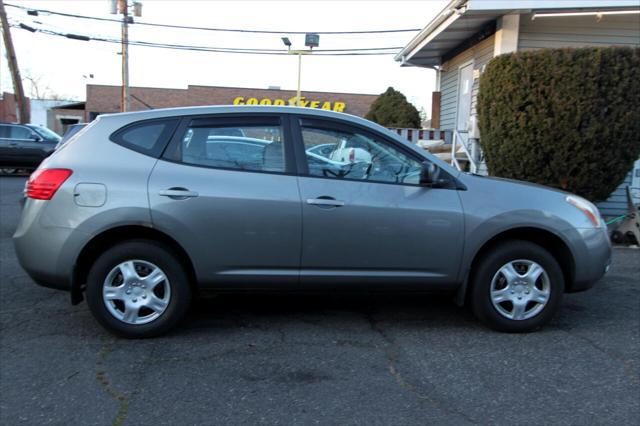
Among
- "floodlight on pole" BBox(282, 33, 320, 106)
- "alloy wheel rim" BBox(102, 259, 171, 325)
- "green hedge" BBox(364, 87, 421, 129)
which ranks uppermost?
"floodlight on pole" BBox(282, 33, 320, 106)

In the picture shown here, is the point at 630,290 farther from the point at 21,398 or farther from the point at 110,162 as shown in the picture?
the point at 21,398

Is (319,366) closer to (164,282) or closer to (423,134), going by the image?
(164,282)

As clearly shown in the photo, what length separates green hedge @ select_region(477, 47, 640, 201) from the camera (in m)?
7.46

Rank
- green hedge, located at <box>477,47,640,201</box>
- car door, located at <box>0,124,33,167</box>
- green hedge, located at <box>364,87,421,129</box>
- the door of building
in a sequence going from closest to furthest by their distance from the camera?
green hedge, located at <box>477,47,640,201</box>
the door of building
green hedge, located at <box>364,87,421,129</box>
car door, located at <box>0,124,33,167</box>

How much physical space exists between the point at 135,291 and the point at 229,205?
38.3 inches

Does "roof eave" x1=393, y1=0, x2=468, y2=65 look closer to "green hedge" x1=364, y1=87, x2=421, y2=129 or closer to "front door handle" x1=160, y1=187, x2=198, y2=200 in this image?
"green hedge" x1=364, y1=87, x2=421, y2=129

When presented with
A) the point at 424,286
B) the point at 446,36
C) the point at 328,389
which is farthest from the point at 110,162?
the point at 446,36

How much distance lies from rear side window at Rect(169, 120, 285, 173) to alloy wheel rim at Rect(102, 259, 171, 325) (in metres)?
0.89

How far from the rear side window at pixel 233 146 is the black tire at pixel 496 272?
180 centimetres

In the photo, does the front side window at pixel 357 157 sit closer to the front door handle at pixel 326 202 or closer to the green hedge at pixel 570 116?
the front door handle at pixel 326 202

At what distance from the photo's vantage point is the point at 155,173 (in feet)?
13.6

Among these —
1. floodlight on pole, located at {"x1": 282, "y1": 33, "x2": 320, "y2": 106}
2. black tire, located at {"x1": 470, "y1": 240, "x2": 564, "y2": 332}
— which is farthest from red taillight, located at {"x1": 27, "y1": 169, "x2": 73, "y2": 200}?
floodlight on pole, located at {"x1": 282, "y1": 33, "x2": 320, "y2": 106}

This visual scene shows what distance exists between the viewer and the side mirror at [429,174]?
4.23 metres

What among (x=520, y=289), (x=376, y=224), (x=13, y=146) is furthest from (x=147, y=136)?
(x=13, y=146)
